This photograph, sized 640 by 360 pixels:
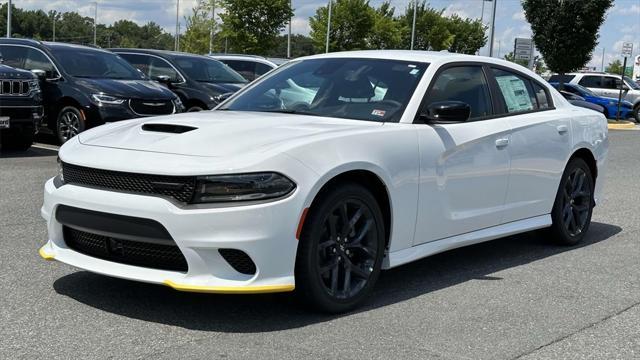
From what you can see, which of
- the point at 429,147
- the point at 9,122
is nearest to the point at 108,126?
the point at 429,147

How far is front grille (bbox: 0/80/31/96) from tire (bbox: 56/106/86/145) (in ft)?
3.35

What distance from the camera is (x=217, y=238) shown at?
4.00 m

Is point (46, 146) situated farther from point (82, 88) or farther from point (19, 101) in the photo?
point (19, 101)

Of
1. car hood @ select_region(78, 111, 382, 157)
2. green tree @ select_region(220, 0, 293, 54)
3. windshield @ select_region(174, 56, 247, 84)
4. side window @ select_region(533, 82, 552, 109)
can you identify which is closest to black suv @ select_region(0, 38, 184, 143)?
windshield @ select_region(174, 56, 247, 84)

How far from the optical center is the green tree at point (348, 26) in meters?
55.0

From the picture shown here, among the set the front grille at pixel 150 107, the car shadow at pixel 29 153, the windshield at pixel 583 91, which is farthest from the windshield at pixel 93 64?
the windshield at pixel 583 91

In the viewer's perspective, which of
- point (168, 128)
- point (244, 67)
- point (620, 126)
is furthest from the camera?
point (620, 126)

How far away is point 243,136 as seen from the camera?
175 inches

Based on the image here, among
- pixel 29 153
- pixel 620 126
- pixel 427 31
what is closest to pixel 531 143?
pixel 29 153

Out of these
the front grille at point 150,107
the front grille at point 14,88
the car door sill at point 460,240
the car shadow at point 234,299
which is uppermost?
the front grille at point 14,88

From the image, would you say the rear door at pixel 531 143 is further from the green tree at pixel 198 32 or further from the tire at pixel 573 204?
the green tree at pixel 198 32

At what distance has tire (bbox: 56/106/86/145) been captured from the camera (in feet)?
40.2

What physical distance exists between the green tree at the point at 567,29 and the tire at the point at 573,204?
25179 mm

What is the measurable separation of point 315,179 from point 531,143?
2450 millimetres
